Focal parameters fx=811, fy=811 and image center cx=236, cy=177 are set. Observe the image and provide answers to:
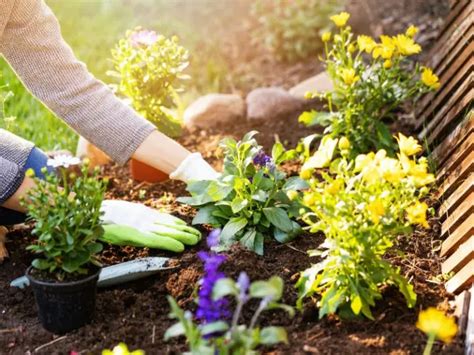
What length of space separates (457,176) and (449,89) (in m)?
0.63

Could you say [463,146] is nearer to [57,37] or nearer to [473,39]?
[473,39]

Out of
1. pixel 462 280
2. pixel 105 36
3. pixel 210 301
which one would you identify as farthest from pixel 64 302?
pixel 105 36

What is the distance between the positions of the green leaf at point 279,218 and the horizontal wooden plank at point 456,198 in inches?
21.4

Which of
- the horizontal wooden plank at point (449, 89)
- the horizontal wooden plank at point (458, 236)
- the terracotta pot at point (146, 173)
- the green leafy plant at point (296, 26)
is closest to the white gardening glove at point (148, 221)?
the terracotta pot at point (146, 173)

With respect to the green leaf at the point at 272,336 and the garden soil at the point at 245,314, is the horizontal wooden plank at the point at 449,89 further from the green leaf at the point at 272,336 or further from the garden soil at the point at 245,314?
the green leaf at the point at 272,336

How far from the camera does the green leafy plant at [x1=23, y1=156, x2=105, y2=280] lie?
2160mm

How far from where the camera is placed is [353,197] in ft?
6.95

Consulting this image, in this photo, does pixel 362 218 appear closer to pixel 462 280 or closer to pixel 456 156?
pixel 462 280

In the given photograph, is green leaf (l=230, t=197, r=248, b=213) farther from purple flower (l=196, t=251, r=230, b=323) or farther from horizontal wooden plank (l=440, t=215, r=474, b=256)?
horizontal wooden plank (l=440, t=215, r=474, b=256)

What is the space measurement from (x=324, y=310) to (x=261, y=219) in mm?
555

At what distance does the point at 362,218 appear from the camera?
6.93 feet

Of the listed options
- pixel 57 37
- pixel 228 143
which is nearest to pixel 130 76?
pixel 57 37

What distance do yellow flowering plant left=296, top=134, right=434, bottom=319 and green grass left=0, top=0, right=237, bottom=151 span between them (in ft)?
6.08

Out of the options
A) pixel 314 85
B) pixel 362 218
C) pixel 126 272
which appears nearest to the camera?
pixel 362 218
